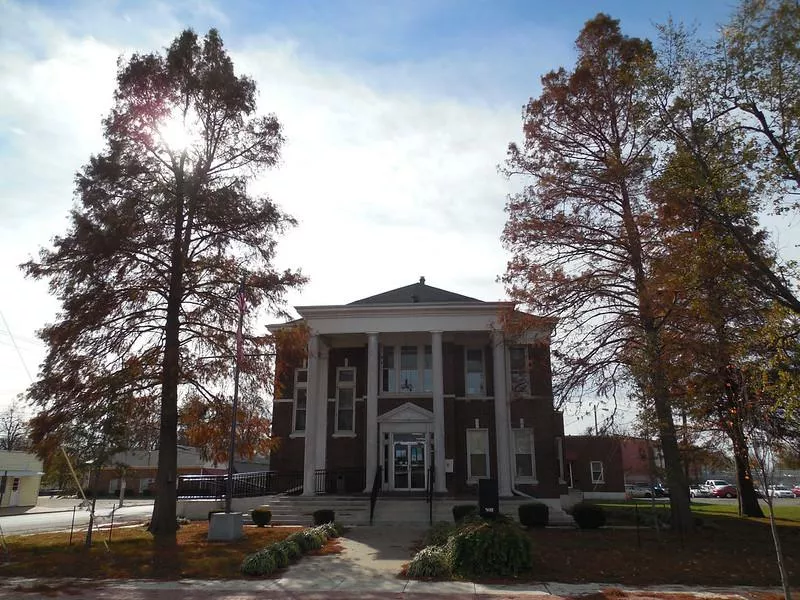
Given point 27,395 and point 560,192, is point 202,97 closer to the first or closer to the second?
point 27,395

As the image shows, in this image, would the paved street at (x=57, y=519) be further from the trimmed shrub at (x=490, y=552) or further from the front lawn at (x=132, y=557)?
the trimmed shrub at (x=490, y=552)

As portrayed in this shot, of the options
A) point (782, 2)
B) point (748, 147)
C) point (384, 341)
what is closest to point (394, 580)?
point (748, 147)

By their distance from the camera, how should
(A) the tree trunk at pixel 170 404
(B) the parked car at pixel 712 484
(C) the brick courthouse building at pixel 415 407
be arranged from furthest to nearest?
1. (B) the parked car at pixel 712 484
2. (C) the brick courthouse building at pixel 415 407
3. (A) the tree trunk at pixel 170 404

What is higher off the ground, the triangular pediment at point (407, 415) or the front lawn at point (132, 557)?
the triangular pediment at point (407, 415)

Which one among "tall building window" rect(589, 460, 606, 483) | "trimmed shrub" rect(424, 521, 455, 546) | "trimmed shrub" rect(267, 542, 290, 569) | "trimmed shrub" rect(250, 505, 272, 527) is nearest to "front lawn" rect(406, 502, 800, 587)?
"trimmed shrub" rect(424, 521, 455, 546)

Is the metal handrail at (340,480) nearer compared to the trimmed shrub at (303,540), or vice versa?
the trimmed shrub at (303,540)

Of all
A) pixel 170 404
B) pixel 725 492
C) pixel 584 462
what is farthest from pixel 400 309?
pixel 725 492

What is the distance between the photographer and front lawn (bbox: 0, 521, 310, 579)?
38.7ft

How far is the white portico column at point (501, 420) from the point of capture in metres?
23.5

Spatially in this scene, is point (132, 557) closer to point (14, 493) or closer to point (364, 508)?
point (364, 508)

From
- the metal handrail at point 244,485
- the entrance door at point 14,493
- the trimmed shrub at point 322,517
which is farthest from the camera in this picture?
the entrance door at point 14,493

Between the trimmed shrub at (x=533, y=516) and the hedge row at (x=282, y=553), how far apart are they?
666cm

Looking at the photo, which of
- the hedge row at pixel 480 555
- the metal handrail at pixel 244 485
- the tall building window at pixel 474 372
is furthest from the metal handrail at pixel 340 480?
the hedge row at pixel 480 555

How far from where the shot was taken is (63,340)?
16.5 metres
